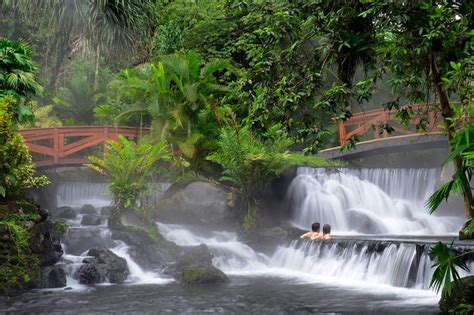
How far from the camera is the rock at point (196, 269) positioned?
13.0 meters

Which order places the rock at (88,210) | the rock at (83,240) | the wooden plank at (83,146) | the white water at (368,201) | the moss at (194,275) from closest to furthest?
the moss at (194,275)
the rock at (83,240)
the white water at (368,201)
the rock at (88,210)
the wooden plank at (83,146)

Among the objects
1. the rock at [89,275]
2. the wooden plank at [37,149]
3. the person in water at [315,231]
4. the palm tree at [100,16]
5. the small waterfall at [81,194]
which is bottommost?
the rock at [89,275]

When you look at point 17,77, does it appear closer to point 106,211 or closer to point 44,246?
point 44,246

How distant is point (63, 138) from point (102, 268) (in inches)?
295

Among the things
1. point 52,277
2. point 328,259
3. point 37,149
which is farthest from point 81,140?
point 328,259

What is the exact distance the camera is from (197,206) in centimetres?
1811

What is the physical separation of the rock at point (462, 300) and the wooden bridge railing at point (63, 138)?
1313cm

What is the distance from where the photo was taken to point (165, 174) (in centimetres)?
1944

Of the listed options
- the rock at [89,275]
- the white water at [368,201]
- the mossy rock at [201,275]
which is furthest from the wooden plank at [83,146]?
the mossy rock at [201,275]

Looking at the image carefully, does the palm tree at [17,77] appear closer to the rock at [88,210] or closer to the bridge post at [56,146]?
the rock at [88,210]

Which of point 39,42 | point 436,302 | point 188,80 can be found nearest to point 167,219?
point 188,80

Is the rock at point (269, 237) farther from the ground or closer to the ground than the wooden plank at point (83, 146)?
closer to the ground

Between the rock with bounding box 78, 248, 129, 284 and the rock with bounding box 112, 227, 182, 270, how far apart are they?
760 mm

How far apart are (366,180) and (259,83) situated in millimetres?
13684
